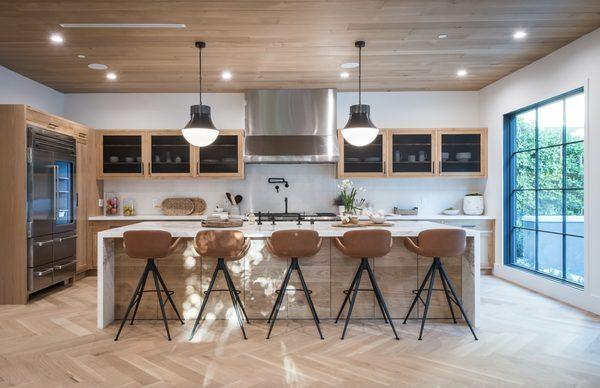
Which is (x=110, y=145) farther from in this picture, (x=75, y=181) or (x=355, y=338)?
(x=355, y=338)

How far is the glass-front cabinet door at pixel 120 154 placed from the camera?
5.91 metres

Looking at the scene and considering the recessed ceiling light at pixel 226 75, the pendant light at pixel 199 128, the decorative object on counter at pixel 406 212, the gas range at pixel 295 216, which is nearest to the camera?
the pendant light at pixel 199 128

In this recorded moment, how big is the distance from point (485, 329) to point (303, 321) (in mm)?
1533

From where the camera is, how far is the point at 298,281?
12.0ft

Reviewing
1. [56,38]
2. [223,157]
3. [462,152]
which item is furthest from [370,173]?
[56,38]

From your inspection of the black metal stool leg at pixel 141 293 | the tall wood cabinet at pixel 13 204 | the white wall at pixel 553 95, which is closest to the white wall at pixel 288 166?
the white wall at pixel 553 95

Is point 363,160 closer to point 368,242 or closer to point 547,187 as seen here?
point 547,187

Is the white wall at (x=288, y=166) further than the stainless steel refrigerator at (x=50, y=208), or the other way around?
the white wall at (x=288, y=166)

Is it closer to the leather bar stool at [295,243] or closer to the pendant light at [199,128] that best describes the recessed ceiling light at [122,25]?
the pendant light at [199,128]

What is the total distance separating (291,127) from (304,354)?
3.51 meters

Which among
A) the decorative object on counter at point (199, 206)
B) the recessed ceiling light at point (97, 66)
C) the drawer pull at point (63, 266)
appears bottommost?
the drawer pull at point (63, 266)

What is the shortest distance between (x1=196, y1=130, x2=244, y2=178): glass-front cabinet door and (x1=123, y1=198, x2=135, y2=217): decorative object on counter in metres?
1.19

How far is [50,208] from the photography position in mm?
4738

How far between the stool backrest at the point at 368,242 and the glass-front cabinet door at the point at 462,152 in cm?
309
